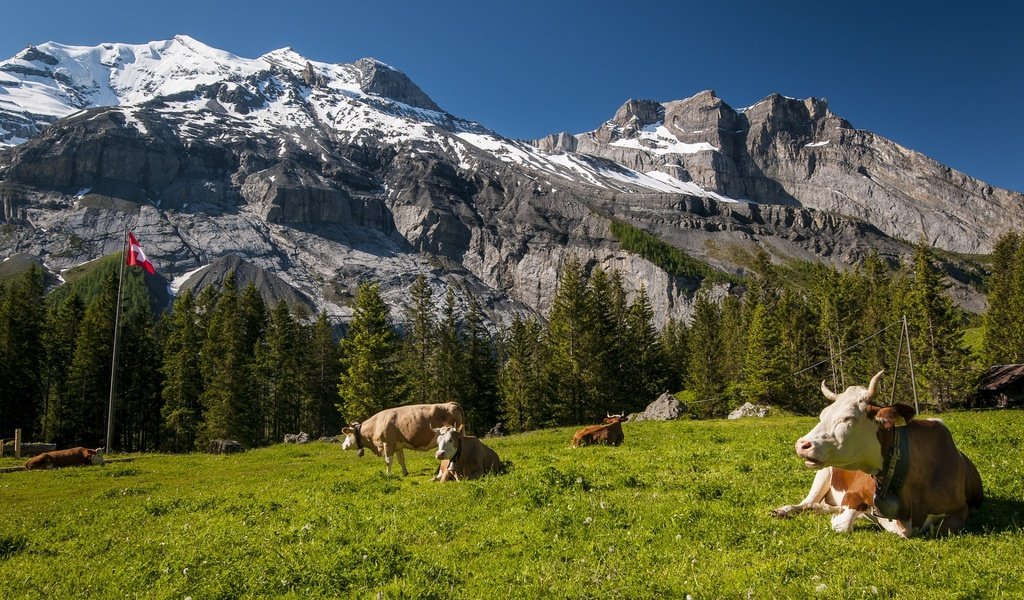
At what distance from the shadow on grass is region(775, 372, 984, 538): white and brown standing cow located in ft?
0.63

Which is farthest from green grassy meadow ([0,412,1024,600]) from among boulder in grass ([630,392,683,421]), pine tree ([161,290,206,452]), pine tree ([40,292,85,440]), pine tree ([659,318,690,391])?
pine tree ([659,318,690,391])

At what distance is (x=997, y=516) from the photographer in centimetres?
749

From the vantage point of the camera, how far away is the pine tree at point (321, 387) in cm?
6631

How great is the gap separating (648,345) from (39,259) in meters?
197

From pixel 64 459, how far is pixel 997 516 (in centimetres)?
3057

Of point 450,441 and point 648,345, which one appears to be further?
point 648,345

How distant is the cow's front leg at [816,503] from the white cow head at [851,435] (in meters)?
1.15

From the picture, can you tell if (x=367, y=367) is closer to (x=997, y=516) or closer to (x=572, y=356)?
(x=572, y=356)

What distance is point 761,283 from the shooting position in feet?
226

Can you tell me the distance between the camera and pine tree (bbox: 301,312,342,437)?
66312mm

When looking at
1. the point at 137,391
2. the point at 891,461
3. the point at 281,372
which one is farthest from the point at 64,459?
the point at 281,372

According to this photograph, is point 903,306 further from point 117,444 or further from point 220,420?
point 117,444

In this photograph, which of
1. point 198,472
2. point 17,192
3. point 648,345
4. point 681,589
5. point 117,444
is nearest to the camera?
point 681,589

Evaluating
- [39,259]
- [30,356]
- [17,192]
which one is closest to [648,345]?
[30,356]
